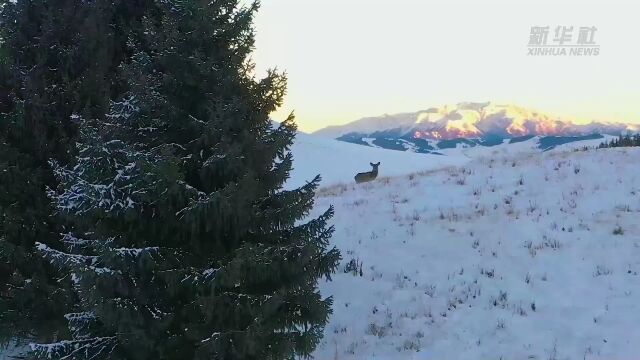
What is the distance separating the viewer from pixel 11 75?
26.2 ft

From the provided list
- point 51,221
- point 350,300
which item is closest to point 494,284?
point 350,300

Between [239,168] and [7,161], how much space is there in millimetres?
3833

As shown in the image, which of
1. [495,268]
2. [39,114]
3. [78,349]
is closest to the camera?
[78,349]

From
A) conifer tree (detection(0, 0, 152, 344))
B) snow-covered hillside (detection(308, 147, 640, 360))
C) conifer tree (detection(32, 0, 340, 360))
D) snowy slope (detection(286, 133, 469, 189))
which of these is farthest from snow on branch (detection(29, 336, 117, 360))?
snowy slope (detection(286, 133, 469, 189))

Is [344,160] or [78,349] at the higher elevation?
[78,349]

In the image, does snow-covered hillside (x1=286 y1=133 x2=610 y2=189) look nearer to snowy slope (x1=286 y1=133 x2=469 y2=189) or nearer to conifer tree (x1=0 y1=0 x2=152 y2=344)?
snowy slope (x1=286 y1=133 x2=469 y2=189)

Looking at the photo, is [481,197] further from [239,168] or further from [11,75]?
[11,75]

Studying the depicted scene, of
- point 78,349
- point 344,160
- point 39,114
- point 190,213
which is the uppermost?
point 39,114

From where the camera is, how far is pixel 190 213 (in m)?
5.51

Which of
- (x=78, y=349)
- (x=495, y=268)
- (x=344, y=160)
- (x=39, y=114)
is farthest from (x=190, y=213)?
(x=344, y=160)

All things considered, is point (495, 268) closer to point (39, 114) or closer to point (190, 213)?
point (190, 213)

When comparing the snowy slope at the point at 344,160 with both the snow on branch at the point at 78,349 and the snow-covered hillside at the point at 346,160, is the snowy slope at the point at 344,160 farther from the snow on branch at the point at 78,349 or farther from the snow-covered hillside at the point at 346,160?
the snow on branch at the point at 78,349

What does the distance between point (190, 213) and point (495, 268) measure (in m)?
6.72

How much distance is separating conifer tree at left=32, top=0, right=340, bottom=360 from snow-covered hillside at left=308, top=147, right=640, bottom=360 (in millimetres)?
2547
